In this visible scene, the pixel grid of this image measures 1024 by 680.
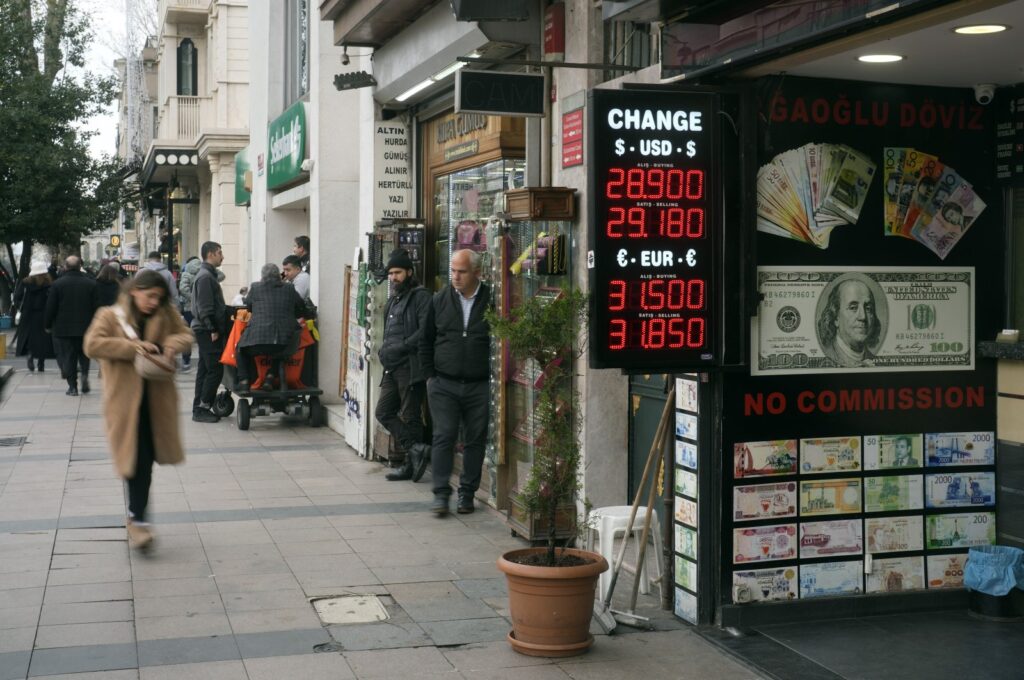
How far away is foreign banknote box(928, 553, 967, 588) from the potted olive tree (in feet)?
6.39

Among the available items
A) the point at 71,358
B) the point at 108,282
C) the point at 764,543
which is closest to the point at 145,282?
the point at 764,543

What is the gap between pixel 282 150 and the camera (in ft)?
57.5

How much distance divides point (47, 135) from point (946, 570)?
29249mm

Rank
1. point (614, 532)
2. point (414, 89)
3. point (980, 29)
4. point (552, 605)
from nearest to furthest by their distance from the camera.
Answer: point (980, 29)
point (552, 605)
point (614, 532)
point (414, 89)

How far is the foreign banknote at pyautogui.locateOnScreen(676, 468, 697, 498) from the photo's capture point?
21.0 ft

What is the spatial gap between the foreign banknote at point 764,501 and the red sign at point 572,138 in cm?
274

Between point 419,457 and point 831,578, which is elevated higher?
point 419,457

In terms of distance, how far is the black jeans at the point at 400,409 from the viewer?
10.5 m

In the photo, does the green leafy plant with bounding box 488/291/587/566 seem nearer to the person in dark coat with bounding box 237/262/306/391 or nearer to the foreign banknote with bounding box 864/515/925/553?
the foreign banknote with bounding box 864/515/925/553

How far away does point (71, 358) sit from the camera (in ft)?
59.4

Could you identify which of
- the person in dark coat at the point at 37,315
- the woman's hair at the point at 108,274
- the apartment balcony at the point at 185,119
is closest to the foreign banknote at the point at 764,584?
the woman's hair at the point at 108,274

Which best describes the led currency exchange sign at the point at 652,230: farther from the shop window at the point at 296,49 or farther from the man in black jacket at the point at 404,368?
the shop window at the point at 296,49

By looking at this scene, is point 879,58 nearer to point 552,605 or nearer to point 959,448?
point 959,448

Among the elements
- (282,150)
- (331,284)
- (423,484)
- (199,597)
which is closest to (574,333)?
(199,597)
